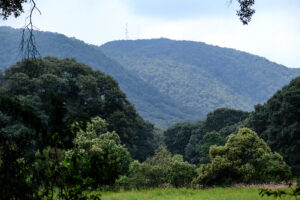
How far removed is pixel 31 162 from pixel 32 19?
324cm

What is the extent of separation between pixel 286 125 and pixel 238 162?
1380 centimetres

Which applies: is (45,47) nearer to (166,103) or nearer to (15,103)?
(166,103)

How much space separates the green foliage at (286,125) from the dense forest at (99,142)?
0.26 feet

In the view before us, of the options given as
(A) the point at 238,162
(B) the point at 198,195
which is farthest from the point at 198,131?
(B) the point at 198,195

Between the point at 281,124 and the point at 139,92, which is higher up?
the point at 281,124

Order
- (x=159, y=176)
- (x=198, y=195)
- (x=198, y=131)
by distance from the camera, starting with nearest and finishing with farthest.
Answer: (x=198, y=195)
(x=159, y=176)
(x=198, y=131)

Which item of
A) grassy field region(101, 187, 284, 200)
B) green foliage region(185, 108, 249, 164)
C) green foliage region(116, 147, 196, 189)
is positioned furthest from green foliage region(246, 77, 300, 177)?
green foliage region(185, 108, 249, 164)

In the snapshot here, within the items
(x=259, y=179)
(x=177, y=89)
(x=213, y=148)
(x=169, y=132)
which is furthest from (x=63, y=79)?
(x=177, y=89)

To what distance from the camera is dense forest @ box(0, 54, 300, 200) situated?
12.5ft

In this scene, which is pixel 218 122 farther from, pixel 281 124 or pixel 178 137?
pixel 281 124

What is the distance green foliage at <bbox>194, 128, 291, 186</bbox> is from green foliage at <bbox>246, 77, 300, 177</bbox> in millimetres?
10065

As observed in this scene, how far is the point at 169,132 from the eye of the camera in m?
60.6

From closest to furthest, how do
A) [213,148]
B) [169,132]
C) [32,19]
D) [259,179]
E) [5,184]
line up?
1. [5,184]
2. [32,19]
3. [259,179]
4. [213,148]
5. [169,132]

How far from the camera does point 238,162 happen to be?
1775 centimetres
